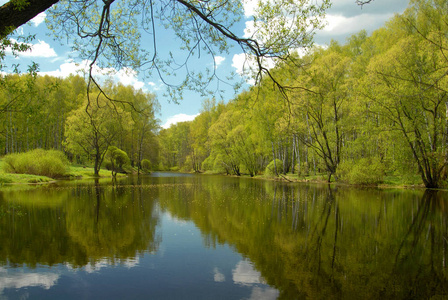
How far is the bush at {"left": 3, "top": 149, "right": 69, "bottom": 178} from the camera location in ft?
83.0

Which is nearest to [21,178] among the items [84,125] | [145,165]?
[84,125]

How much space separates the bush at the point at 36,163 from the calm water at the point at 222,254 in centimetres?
1622

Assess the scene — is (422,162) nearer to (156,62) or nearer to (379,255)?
(379,255)

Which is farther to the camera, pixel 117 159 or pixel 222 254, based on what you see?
pixel 117 159

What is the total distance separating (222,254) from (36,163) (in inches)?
1024

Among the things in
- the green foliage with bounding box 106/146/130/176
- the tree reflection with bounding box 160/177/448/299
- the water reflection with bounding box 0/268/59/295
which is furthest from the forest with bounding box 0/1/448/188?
the green foliage with bounding box 106/146/130/176

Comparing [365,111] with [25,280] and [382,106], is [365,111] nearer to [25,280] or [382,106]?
[382,106]

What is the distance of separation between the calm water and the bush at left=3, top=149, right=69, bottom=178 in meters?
16.2

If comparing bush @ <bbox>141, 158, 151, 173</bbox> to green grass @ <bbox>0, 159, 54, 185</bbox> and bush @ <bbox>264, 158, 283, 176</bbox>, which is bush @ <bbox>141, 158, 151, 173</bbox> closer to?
bush @ <bbox>264, 158, 283, 176</bbox>

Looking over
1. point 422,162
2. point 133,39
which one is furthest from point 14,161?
point 422,162

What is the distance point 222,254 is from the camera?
22.5 feet

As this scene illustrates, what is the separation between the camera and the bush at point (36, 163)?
83.0ft

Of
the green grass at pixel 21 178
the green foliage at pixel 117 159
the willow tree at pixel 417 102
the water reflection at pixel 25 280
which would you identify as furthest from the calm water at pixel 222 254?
the green foliage at pixel 117 159

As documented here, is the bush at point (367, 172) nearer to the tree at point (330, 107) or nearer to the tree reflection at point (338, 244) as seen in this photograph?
the tree at point (330, 107)
